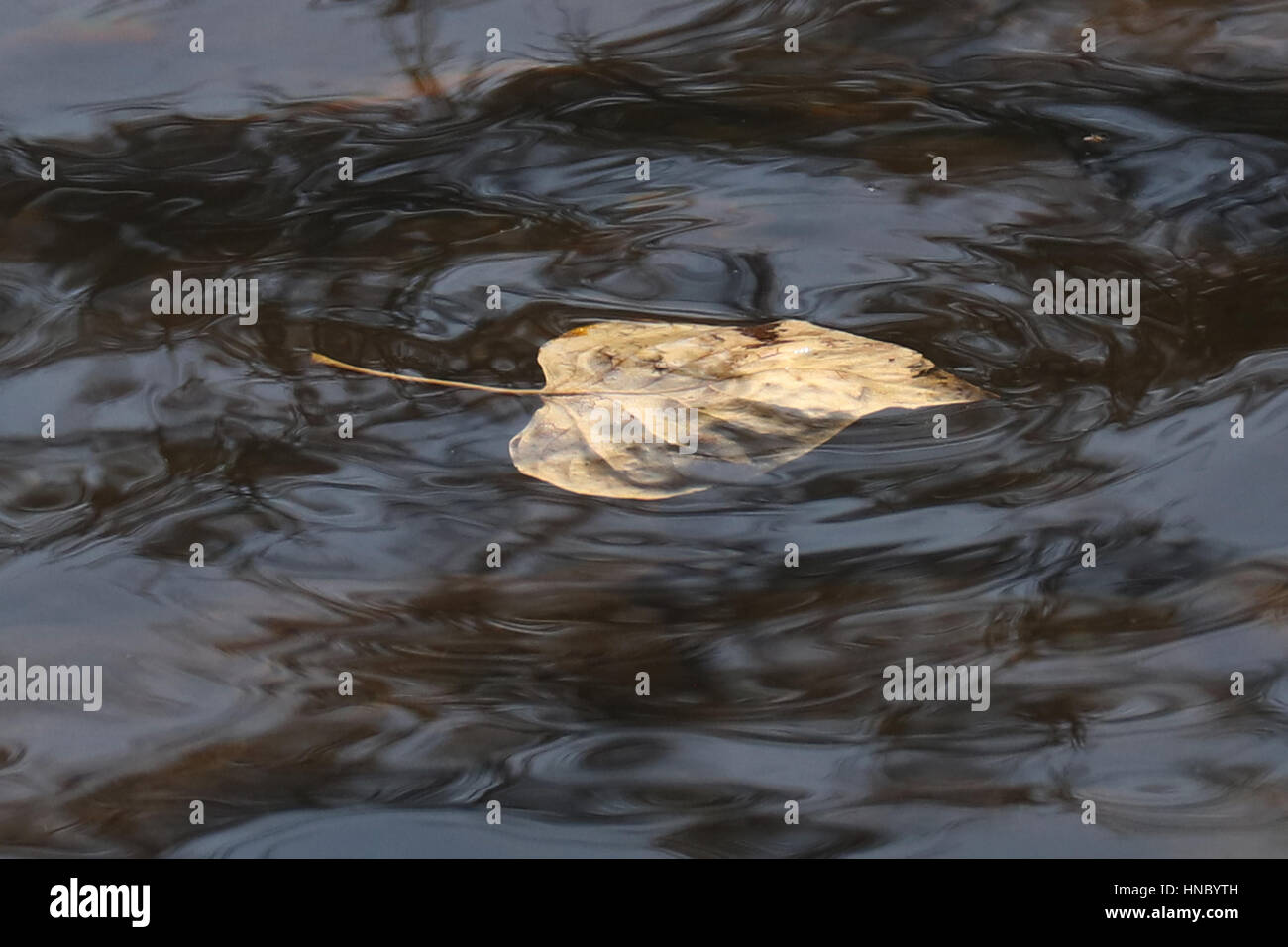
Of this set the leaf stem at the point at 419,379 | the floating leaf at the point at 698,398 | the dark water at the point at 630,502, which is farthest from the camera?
the leaf stem at the point at 419,379

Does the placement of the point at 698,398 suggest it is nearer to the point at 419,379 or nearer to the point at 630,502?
the point at 630,502

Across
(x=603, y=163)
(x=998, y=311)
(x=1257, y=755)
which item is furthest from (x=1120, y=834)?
(x=603, y=163)

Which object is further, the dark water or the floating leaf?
the floating leaf

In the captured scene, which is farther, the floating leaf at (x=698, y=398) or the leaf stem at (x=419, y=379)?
the leaf stem at (x=419, y=379)

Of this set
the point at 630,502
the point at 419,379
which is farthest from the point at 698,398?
the point at 419,379

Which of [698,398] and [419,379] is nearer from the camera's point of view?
[698,398]

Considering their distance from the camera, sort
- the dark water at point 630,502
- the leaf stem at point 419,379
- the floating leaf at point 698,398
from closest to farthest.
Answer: the dark water at point 630,502 → the floating leaf at point 698,398 → the leaf stem at point 419,379

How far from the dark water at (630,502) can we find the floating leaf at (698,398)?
44 millimetres

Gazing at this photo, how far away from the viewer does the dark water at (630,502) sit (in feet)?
5.60

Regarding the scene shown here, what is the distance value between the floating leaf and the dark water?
4cm

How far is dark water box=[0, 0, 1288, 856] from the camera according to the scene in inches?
67.2

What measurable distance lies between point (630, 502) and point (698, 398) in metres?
0.22

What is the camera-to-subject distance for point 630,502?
1995 mm

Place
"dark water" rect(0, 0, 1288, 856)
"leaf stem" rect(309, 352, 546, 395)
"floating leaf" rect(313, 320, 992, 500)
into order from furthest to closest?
"leaf stem" rect(309, 352, 546, 395) → "floating leaf" rect(313, 320, 992, 500) → "dark water" rect(0, 0, 1288, 856)
